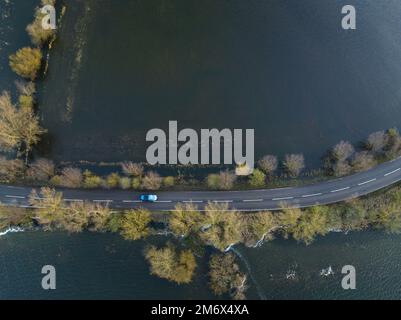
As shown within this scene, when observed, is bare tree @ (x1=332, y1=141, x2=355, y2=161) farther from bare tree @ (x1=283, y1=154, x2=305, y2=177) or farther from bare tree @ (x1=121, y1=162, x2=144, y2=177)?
bare tree @ (x1=121, y1=162, x2=144, y2=177)

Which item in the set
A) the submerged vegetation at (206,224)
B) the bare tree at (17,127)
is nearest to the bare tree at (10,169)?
the bare tree at (17,127)

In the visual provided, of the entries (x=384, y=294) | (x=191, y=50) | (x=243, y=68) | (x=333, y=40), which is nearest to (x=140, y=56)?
A: (x=191, y=50)

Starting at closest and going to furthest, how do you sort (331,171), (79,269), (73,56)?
(79,269)
(331,171)
(73,56)

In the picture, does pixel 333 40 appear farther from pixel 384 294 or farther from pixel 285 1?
pixel 384 294

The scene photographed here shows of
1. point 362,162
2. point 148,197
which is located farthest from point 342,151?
point 148,197

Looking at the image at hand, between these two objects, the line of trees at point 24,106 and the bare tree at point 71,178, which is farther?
the line of trees at point 24,106

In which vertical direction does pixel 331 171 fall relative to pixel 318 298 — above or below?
above

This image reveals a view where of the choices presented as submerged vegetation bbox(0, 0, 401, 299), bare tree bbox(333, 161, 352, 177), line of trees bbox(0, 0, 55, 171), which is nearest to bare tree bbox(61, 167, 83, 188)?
submerged vegetation bbox(0, 0, 401, 299)

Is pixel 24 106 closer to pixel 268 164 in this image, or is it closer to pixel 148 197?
pixel 148 197

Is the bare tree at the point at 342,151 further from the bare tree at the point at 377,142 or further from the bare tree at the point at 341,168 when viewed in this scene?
the bare tree at the point at 377,142
